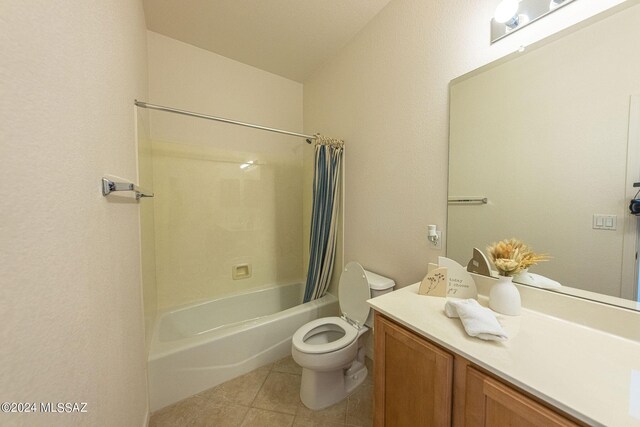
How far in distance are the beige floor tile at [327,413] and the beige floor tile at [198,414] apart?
351mm

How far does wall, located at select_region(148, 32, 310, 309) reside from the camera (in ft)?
6.35

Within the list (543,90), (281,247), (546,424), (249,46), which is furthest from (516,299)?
(249,46)

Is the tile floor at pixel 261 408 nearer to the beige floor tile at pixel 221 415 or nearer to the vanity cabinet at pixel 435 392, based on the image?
the beige floor tile at pixel 221 415

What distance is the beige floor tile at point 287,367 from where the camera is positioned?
1.69 meters

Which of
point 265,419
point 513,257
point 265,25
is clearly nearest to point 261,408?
point 265,419

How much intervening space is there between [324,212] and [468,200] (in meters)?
1.12

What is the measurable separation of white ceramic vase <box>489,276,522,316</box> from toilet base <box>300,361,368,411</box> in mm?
1053

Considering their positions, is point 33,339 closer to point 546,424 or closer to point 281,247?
point 546,424

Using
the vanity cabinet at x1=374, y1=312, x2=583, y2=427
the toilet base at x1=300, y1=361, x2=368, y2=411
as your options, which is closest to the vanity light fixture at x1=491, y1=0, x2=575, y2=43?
the vanity cabinet at x1=374, y1=312, x2=583, y2=427

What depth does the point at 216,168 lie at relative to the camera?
2.15 meters

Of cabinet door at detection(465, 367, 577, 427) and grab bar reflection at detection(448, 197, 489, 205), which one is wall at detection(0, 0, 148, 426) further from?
grab bar reflection at detection(448, 197, 489, 205)

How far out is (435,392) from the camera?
80 centimetres

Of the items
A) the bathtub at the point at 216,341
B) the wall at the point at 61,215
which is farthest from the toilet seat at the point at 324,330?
the wall at the point at 61,215

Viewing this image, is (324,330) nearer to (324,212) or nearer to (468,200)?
(324,212)
